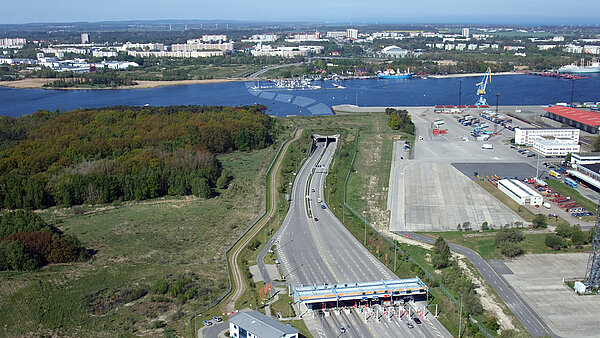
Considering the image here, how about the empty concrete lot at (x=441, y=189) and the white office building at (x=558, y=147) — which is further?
the white office building at (x=558, y=147)

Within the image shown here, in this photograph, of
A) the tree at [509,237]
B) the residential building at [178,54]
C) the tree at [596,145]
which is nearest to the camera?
the tree at [509,237]

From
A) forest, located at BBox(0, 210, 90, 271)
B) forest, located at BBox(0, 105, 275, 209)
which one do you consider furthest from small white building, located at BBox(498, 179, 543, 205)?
forest, located at BBox(0, 210, 90, 271)

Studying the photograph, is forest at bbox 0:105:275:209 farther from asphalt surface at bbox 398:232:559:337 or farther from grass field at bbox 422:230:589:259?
asphalt surface at bbox 398:232:559:337

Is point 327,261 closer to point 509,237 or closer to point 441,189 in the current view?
point 509,237

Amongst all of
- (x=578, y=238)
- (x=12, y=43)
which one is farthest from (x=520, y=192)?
(x=12, y=43)

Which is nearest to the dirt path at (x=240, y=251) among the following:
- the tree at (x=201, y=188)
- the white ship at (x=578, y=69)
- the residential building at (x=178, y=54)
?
the tree at (x=201, y=188)

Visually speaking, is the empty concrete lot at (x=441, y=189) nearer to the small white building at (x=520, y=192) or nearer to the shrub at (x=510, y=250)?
the small white building at (x=520, y=192)

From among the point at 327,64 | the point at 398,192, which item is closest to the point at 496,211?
the point at 398,192
